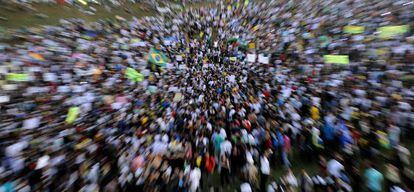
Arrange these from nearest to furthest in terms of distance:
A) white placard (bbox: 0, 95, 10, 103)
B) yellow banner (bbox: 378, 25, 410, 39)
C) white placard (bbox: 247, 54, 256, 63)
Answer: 1. white placard (bbox: 0, 95, 10, 103)
2. yellow banner (bbox: 378, 25, 410, 39)
3. white placard (bbox: 247, 54, 256, 63)

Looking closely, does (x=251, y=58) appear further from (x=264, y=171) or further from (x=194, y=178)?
(x=194, y=178)

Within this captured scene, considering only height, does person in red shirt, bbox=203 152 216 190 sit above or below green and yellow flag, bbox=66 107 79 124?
below

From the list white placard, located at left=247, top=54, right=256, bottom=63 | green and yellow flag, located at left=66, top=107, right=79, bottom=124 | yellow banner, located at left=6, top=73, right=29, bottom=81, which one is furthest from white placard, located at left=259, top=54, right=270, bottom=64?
yellow banner, located at left=6, top=73, right=29, bottom=81

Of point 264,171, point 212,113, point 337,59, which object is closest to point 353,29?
point 337,59

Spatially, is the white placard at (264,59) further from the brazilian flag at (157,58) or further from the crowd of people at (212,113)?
the brazilian flag at (157,58)

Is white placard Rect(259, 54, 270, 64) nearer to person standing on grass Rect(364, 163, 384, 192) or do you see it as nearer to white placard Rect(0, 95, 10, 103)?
person standing on grass Rect(364, 163, 384, 192)

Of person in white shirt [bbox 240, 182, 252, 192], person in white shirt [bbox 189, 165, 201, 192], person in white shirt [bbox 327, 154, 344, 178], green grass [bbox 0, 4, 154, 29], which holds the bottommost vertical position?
person in white shirt [bbox 240, 182, 252, 192]
